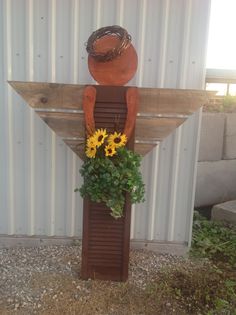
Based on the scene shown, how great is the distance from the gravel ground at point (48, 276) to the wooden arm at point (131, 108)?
115cm

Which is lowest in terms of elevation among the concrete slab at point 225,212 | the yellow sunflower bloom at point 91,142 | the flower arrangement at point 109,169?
the concrete slab at point 225,212

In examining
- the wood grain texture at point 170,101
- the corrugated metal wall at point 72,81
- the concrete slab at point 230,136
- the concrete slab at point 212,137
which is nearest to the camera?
the wood grain texture at point 170,101

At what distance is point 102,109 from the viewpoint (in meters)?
2.44

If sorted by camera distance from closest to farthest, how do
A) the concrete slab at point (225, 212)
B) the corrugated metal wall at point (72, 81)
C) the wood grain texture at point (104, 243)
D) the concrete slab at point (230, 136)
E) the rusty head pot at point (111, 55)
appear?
the rusty head pot at point (111, 55), the wood grain texture at point (104, 243), the corrugated metal wall at point (72, 81), the concrete slab at point (225, 212), the concrete slab at point (230, 136)

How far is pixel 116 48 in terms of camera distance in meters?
2.32

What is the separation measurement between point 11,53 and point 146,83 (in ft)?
3.59

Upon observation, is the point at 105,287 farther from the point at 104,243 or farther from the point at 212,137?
the point at 212,137

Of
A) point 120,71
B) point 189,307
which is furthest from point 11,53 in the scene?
point 189,307

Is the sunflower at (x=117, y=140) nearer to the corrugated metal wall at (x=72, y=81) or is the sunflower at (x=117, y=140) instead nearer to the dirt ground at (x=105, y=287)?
the corrugated metal wall at (x=72, y=81)

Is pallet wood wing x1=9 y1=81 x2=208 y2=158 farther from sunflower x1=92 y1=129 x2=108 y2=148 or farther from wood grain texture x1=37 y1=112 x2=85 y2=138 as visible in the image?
sunflower x1=92 y1=129 x2=108 y2=148

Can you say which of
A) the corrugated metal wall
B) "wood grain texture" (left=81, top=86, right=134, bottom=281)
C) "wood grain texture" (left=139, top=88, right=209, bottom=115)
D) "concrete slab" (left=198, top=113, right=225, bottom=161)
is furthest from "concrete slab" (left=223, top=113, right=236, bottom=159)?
"wood grain texture" (left=81, top=86, right=134, bottom=281)

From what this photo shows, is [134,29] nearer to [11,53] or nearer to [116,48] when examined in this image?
[116,48]

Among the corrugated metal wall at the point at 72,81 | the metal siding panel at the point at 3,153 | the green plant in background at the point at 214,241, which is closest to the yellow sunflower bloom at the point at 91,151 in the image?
the corrugated metal wall at the point at 72,81

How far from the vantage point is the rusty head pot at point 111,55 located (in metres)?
2.34
